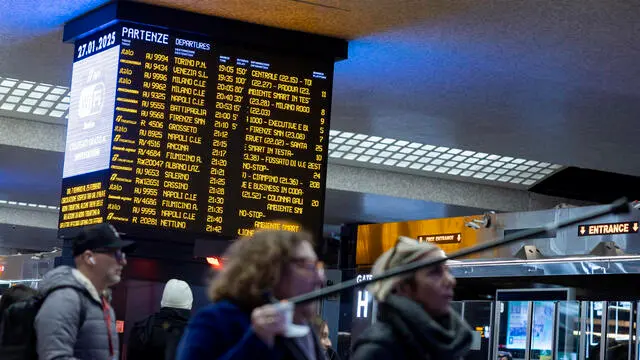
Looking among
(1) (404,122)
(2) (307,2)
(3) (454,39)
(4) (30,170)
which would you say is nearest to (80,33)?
(2) (307,2)

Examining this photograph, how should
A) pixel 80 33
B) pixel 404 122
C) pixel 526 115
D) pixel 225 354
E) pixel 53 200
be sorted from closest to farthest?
pixel 225 354, pixel 80 33, pixel 526 115, pixel 404 122, pixel 53 200

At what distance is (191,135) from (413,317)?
666 cm

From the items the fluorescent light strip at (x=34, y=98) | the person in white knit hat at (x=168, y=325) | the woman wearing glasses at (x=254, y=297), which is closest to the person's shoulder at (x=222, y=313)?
the woman wearing glasses at (x=254, y=297)

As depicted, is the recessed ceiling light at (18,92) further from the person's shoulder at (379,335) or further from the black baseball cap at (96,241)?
the person's shoulder at (379,335)

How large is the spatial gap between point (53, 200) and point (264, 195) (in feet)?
45.9

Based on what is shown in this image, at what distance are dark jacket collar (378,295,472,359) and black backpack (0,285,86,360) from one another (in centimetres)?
158

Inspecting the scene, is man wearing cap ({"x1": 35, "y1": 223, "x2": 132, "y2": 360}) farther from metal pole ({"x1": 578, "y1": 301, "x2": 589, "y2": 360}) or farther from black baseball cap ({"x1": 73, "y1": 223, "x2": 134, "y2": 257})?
metal pole ({"x1": 578, "y1": 301, "x2": 589, "y2": 360})

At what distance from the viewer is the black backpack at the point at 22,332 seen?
468 centimetres

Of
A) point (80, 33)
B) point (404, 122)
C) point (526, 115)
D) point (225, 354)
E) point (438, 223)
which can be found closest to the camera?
point (225, 354)

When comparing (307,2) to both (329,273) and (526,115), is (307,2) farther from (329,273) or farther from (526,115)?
(329,273)

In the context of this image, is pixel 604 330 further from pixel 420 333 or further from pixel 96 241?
pixel 420 333

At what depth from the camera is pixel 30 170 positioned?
65.0 ft

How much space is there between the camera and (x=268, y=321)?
2.76m

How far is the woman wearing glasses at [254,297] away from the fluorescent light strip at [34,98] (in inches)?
499
